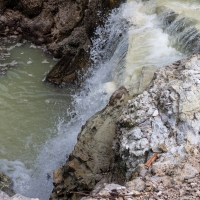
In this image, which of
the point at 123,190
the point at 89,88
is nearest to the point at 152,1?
the point at 89,88

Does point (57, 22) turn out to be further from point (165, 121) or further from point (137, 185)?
point (137, 185)

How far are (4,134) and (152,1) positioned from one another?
17.0 feet

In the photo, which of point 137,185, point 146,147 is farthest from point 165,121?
point 137,185

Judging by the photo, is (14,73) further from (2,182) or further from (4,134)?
(2,182)

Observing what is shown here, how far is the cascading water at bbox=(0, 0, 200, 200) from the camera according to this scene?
562 centimetres

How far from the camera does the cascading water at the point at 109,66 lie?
5625 mm

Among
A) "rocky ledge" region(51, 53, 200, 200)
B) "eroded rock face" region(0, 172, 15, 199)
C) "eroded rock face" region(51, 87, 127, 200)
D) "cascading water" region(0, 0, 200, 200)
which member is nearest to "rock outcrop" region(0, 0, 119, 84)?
"cascading water" region(0, 0, 200, 200)

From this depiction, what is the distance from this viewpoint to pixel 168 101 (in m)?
3.99

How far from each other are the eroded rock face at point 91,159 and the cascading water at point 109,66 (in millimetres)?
774

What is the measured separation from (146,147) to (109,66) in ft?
12.2

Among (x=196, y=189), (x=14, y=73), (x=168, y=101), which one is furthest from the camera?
(x=14, y=73)

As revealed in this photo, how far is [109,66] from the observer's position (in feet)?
23.2

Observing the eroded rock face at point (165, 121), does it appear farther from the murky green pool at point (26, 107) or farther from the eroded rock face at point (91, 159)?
the murky green pool at point (26, 107)

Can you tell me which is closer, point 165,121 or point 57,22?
point 165,121
